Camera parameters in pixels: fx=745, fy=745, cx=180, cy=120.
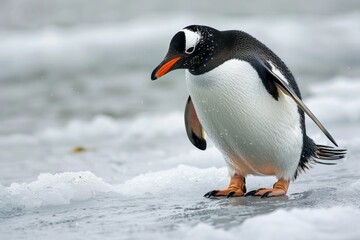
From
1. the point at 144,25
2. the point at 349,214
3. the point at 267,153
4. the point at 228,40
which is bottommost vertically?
the point at 349,214

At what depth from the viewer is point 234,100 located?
10.0 feet

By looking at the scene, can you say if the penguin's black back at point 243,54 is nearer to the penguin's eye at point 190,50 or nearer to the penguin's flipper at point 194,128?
the penguin's eye at point 190,50

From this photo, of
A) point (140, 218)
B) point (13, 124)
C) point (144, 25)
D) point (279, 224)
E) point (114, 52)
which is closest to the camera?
point (279, 224)

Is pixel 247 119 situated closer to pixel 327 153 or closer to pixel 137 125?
pixel 327 153

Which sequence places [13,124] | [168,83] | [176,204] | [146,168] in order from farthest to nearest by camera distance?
1. [168,83]
2. [13,124]
3. [146,168]
4. [176,204]

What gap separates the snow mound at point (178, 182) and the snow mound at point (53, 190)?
0.13 metres

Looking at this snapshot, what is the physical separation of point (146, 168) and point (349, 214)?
7.15 ft

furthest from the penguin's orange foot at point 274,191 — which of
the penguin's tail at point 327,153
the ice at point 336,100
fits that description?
the ice at point 336,100

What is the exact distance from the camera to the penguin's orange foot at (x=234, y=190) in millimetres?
3178

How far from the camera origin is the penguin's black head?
9.76ft

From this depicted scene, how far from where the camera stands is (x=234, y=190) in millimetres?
3229

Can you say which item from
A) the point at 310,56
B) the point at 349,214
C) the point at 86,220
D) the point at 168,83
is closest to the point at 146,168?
the point at 86,220

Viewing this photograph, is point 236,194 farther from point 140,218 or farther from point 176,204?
point 140,218

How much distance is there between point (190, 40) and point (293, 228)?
1.04m
